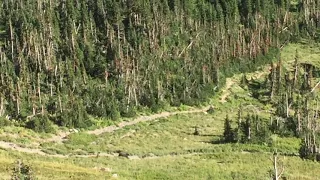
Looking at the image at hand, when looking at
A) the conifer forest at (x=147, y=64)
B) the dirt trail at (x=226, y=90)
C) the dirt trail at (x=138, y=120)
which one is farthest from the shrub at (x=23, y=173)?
the dirt trail at (x=226, y=90)

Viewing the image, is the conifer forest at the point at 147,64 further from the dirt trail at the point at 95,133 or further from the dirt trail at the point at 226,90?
the dirt trail at the point at 226,90

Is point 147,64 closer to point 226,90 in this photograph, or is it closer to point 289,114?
point 226,90

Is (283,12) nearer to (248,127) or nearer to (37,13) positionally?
(37,13)

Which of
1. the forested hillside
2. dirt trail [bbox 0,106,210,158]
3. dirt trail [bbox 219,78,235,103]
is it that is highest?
the forested hillside

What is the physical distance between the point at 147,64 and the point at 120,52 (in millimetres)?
7250

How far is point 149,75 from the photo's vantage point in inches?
5000

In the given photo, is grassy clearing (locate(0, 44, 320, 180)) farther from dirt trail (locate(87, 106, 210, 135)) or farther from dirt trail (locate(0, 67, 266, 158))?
dirt trail (locate(87, 106, 210, 135))

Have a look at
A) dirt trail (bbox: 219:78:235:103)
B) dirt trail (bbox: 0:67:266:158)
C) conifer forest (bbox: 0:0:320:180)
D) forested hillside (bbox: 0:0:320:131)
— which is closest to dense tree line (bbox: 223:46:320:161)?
conifer forest (bbox: 0:0:320:180)

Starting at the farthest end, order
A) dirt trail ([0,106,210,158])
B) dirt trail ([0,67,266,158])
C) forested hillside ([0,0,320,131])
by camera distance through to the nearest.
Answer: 1. forested hillside ([0,0,320,131])
2. dirt trail ([0,67,266,158])
3. dirt trail ([0,106,210,158])

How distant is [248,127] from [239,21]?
88502 mm

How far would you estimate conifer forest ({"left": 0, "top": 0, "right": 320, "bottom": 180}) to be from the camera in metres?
103

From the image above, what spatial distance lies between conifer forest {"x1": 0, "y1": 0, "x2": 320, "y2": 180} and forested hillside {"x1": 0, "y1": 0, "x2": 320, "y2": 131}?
0.28m

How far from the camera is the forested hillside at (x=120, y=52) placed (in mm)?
109438

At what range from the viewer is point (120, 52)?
132 m
